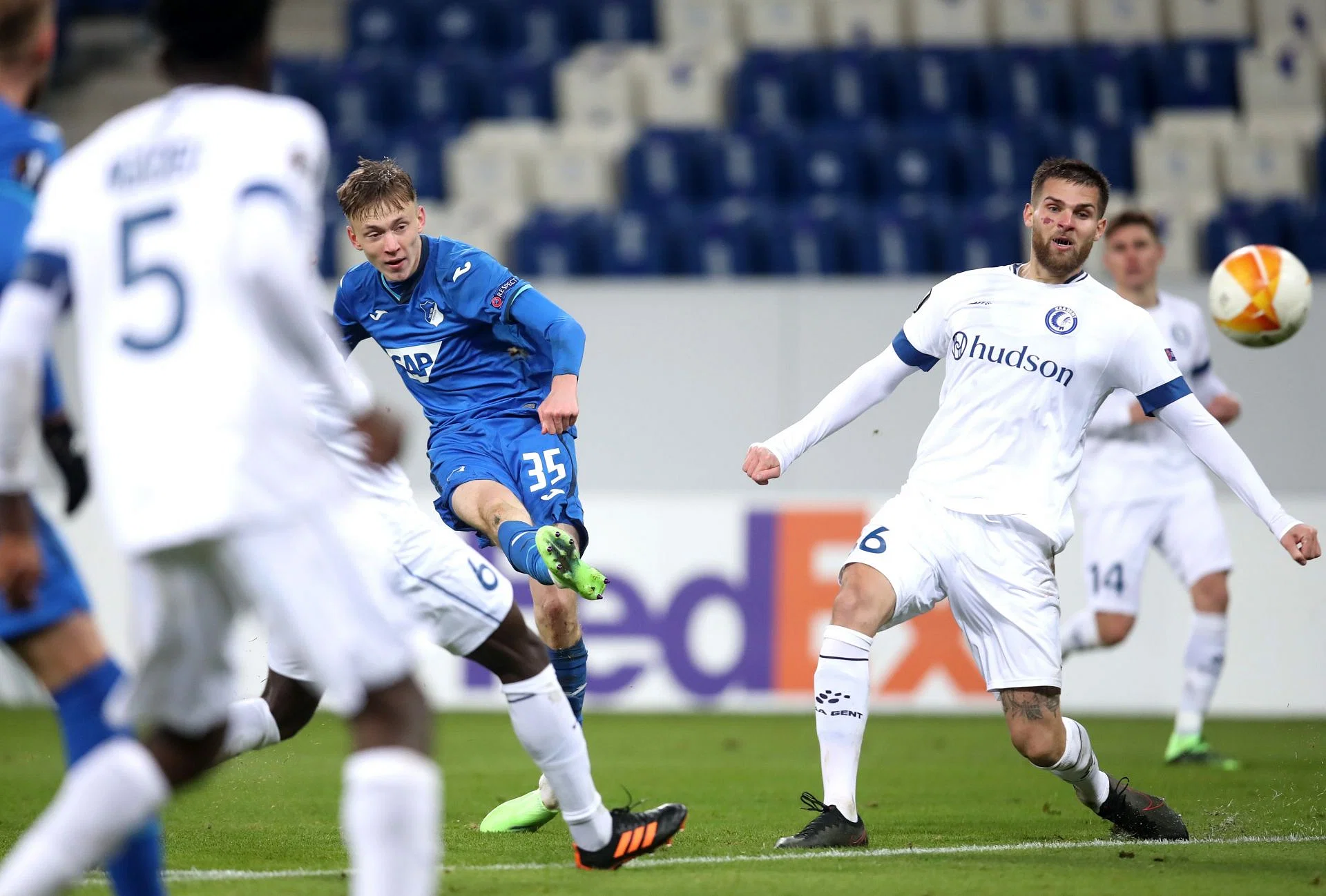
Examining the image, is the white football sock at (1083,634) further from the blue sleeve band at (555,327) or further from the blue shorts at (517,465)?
the blue sleeve band at (555,327)

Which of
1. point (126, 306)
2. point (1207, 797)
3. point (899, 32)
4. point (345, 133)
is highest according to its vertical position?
point (899, 32)

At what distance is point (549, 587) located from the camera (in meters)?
5.65

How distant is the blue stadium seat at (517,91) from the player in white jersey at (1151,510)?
7730 mm

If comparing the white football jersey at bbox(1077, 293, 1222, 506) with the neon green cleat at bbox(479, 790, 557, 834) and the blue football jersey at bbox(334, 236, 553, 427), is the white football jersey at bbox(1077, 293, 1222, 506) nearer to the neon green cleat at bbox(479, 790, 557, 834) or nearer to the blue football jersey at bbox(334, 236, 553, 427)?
the blue football jersey at bbox(334, 236, 553, 427)

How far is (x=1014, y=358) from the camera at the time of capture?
535cm

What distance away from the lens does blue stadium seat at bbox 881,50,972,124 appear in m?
14.7

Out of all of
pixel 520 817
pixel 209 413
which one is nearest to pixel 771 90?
pixel 520 817

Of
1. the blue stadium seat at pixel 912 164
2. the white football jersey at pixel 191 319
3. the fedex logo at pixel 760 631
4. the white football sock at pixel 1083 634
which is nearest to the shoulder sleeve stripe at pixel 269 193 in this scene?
the white football jersey at pixel 191 319

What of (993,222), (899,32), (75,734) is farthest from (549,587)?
(899,32)

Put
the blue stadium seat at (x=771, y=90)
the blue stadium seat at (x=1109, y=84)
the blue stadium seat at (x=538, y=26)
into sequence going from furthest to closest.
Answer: the blue stadium seat at (x=538, y=26), the blue stadium seat at (x=771, y=90), the blue stadium seat at (x=1109, y=84)

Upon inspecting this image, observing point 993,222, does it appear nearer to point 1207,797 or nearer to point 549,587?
point 1207,797

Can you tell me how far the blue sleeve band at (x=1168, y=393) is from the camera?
5.28m

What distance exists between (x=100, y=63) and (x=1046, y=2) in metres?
9.29

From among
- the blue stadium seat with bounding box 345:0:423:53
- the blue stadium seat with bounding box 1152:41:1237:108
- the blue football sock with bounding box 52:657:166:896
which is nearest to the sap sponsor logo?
the blue football sock with bounding box 52:657:166:896
